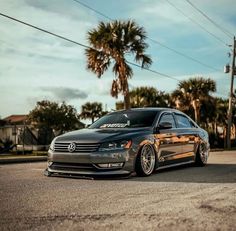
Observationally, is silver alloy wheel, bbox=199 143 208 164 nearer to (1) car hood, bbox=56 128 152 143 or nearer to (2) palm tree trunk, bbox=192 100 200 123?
(1) car hood, bbox=56 128 152 143

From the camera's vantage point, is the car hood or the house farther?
the house

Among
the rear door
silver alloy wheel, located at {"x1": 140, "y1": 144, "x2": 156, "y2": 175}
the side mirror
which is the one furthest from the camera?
the rear door

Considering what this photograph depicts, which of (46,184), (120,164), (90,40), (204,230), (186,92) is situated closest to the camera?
(204,230)

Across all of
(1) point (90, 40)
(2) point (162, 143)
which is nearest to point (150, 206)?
(2) point (162, 143)

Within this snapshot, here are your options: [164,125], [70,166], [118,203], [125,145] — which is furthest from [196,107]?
[118,203]

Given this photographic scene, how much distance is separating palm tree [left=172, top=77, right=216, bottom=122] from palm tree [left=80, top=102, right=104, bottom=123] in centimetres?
2998

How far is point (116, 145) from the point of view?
27.8 ft

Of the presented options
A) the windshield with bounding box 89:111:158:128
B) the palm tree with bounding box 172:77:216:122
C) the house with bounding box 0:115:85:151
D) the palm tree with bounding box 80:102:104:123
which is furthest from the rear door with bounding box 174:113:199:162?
the palm tree with bounding box 80:102:104:123

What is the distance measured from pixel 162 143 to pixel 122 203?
13.1ft

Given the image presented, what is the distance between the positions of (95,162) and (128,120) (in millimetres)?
1797

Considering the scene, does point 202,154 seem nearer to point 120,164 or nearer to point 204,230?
point 120,164

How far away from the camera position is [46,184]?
7672mm

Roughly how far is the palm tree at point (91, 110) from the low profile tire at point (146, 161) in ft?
208

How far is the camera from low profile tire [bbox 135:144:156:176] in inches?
346
